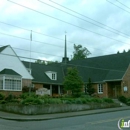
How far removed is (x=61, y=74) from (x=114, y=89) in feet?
34.8

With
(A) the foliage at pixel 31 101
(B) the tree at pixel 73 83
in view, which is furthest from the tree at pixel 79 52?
(A) the foliage at pixel 31 101

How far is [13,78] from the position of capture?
36.1 meters

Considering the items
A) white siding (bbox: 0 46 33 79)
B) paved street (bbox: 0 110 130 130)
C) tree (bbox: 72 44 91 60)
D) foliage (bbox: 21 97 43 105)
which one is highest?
tree (bbox: 72 44 91 60)

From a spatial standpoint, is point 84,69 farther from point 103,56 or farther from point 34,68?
point 34,68

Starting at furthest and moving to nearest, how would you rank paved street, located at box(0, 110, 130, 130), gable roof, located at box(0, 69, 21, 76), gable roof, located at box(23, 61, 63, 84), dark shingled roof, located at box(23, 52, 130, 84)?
dark shingled roof, located at box(23, 52, 130, 84)
gable roof, located at box(23, 61, 63, 84)
gable roof, located at box(0, 69, 21, 76)
paved street, located at box(0, 110, 130, 130)

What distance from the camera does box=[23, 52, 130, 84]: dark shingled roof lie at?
147 ft

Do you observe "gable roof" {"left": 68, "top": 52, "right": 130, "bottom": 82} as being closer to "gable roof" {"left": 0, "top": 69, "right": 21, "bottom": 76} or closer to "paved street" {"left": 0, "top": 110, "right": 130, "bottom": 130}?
"gable roof" {"left": 0, "top": 69, "right": 21, "bottom": 76}

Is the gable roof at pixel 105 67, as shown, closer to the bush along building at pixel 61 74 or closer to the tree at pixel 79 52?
the bush along building at pixel 61 74

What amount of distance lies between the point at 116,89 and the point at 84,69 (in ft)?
27.8

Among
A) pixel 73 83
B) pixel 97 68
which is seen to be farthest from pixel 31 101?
pixel 97 68

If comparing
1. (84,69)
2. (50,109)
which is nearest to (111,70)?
(84,69)

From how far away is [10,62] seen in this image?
37188 mm

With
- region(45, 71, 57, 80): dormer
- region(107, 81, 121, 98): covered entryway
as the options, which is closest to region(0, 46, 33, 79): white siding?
region(45, 71, 57, 80): dormer

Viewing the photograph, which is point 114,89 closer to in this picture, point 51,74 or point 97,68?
point 97,68
